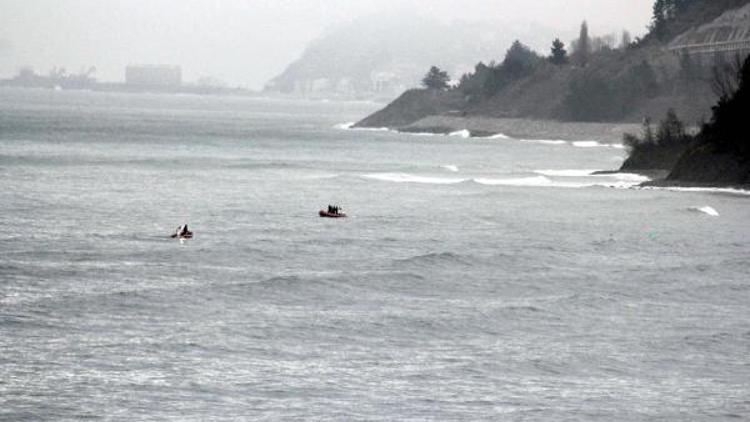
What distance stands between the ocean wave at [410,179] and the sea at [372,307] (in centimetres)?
1868

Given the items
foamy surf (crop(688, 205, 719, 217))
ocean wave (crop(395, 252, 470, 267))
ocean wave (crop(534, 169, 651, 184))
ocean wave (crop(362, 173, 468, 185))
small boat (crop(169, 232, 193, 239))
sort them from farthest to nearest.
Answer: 1. ocean wave (crop(362, 173, 468, 185))
2. ocean wave (crop(534, 169, 651, 184))
3. foamy surf (crop(688, 205, 719, 217))
4. small boat (crop(169, 232, 193, 239))
5. ocean wave (crop(395, 252, 470, 267))

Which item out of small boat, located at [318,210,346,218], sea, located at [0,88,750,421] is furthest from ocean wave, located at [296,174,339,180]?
small boat, located at [318,210,346,218]

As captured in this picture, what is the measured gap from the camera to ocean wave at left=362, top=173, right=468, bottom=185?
111 metres

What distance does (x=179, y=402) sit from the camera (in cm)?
3100

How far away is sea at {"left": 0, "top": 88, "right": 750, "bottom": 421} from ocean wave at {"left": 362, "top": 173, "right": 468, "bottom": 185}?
61.3ft

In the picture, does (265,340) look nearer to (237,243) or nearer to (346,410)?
(346,410)

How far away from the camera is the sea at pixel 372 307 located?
32031mm

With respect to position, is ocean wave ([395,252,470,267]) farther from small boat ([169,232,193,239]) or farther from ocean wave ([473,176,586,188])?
ocean wave ([473,176,586,188])

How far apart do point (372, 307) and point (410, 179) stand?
70.7m

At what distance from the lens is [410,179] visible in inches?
4505

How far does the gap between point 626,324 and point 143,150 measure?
114 metres

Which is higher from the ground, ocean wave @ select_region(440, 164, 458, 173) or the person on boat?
the person on boat

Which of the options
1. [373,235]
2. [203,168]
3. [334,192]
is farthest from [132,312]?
[203,168]

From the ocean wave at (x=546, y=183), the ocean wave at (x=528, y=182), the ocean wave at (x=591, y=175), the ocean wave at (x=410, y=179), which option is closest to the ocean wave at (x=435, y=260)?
the ocean wave at (x=546, y=183)
